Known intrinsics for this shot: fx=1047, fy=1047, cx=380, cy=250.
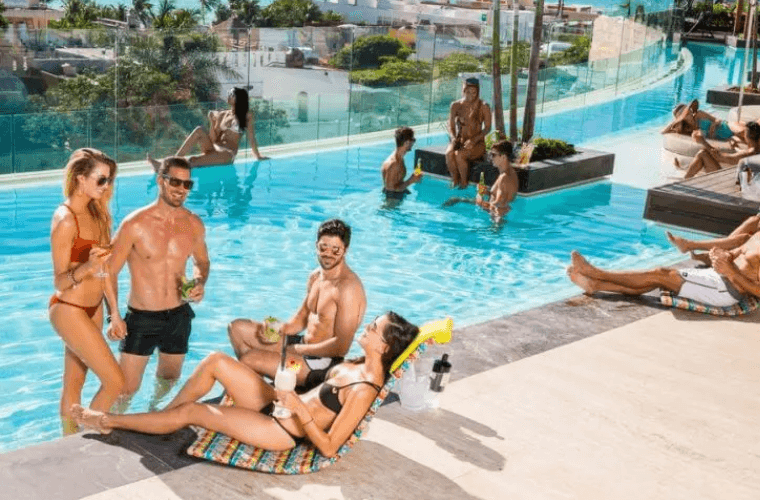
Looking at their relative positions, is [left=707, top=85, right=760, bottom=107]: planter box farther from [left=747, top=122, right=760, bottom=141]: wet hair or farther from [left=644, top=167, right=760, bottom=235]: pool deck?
[left=644, top=167, right=760, bottom=235]: pool deck

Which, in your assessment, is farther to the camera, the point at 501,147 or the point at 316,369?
the point at 501,147

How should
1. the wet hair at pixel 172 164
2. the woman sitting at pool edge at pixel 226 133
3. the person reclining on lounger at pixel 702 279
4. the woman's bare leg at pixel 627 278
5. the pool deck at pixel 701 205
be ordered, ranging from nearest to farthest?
the wet hair at pixel 172 164, the person reclining on lounger at pixel 702 279, the woman's bare leg at pixel 627 278, the pool deck at pixel 701 205, the woman sitting at pool edge at pixel 226 133

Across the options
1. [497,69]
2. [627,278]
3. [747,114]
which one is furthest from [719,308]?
[747,114]

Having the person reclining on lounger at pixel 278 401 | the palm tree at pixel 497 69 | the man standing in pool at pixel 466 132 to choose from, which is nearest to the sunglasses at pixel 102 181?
the person reclining on lounger at pixel 278 401

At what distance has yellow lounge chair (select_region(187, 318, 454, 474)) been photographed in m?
5.08

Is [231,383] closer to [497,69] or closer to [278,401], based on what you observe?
[278,401]

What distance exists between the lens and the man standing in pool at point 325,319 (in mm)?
5895

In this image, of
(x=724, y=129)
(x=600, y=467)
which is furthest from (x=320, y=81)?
(x=600, y=467)

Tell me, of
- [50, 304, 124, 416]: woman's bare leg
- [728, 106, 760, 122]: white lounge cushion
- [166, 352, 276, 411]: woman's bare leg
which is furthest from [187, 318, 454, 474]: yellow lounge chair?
[728, 106, 760, 122]: white lounge cushion

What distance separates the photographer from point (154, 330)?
6469 millimetres

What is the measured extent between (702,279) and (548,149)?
22.5ft

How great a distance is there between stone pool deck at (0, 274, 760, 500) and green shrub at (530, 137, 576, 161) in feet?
23.5

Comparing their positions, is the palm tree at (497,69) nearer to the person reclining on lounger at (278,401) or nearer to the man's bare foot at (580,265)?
the man's bare foot at (580,265)

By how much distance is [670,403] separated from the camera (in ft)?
21.3
